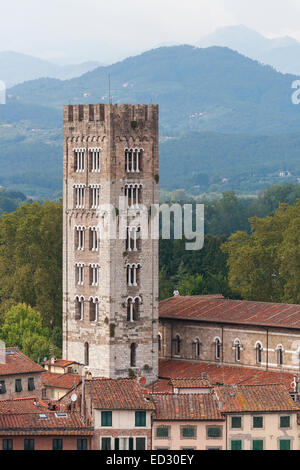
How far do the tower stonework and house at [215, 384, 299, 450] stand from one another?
19.8 meters

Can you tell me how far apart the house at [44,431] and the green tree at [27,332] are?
98.8 feet

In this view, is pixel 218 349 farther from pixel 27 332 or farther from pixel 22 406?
pixel 22 406

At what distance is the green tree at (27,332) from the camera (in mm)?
98625

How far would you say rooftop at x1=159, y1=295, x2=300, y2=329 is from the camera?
278ft

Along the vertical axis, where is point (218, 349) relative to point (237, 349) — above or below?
below

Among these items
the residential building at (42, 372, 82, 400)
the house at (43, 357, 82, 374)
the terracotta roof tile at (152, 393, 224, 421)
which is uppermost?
the terracotta roof tile at (152, 393, 224, 421)

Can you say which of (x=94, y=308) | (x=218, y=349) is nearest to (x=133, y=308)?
(x=94, y=308)

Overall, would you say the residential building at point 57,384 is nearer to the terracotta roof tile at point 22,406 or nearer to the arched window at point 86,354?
the arched window at point 86,354

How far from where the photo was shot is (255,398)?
225ft

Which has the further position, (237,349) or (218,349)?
(218,349)

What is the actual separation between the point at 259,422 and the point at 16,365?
64.9 ft

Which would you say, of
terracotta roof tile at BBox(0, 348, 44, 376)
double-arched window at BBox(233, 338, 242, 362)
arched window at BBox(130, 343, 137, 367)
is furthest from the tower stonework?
terracotta roof tile at BBox(0, 348, 44, 376)

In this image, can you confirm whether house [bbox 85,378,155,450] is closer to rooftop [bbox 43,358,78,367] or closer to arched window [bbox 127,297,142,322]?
rooftop [bbox 43,358,78,367]
